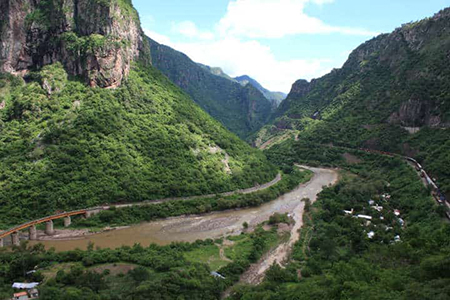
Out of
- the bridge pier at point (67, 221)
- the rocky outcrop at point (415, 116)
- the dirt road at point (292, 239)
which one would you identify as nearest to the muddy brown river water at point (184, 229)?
the dirt road at point (292, 239)

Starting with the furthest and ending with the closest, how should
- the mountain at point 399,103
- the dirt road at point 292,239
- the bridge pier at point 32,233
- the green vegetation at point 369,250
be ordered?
1. the mountain at point 399,103
2. the bridge pier at point 32,233
3. the dirt road at point 292,239
4. the green vegetation at point 369,250

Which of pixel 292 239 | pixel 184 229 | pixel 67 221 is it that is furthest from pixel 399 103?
pixel 67 221

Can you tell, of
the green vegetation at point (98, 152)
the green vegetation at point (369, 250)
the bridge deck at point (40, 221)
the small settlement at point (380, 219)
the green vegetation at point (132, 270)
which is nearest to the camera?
the green vegetation at point (369, 250)

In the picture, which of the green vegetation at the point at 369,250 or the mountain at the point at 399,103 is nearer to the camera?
the green vegetation at the point at 369,250

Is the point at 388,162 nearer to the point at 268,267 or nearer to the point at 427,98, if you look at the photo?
the point at 427,98

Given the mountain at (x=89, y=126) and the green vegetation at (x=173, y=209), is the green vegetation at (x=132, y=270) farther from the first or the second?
the mountain at (x=89, y=126)

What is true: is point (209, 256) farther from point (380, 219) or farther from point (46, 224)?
point (46, 224)

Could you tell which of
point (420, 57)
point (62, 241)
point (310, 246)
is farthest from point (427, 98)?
point (62, 241)

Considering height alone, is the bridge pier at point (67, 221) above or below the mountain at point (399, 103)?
below
